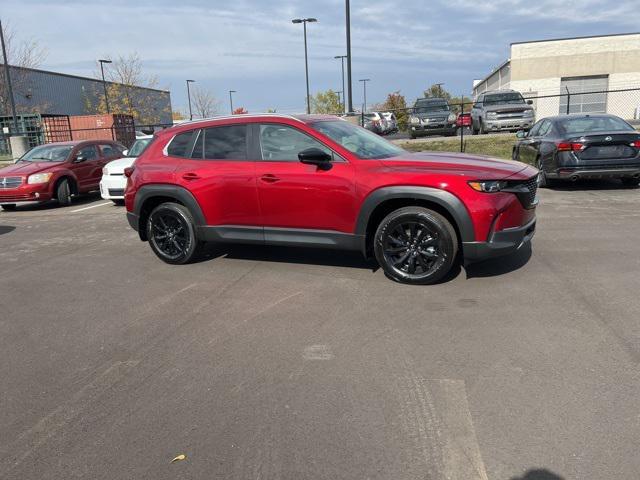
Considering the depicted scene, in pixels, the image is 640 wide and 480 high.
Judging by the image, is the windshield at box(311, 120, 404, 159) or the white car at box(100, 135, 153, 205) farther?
the white car at box(100, 135, 153, 205)

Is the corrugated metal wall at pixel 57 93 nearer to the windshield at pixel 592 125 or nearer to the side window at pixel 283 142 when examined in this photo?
the windshield at pixel 592 125

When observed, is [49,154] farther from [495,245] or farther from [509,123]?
[509,123]

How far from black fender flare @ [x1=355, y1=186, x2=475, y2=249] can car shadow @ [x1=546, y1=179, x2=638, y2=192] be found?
24.3ft

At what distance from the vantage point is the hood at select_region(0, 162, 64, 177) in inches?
481

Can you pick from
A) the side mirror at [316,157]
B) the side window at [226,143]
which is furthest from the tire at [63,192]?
the side mirror at [316,157]

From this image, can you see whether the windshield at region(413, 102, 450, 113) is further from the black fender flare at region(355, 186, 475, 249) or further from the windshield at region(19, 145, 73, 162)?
the black fender flare at region(355, 186, 475, 249)

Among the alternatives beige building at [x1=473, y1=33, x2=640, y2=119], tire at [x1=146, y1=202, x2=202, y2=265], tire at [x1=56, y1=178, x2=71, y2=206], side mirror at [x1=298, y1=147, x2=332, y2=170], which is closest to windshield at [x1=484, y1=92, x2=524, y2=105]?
tire at [x1=56, y1=178, x2=71, y2=206]

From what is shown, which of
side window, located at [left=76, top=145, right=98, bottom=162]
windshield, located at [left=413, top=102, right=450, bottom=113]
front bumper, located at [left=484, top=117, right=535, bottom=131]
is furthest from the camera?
windshield, located at [left=413, top=102, right=450, bottom=113]

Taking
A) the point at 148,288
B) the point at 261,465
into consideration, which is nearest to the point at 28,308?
the point at 148,288

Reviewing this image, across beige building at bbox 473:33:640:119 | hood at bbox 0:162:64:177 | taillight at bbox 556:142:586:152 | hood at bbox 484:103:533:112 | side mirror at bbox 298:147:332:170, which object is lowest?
hood at bbox 0:162:64:177

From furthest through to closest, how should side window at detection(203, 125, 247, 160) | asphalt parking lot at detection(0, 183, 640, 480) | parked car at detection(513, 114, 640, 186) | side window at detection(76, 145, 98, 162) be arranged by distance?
1. side window at detection(76, 145, 98, 162)
2. parked car at detection(513, 114, 640, 186)
3. side window at detection(203, 125, 247, 160)
4. asphalt parking lot at detection(0, 183, 640, 480)

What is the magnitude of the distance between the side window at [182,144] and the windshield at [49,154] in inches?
316

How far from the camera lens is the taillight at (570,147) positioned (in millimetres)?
9852

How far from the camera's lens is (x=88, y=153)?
44.7 ft
